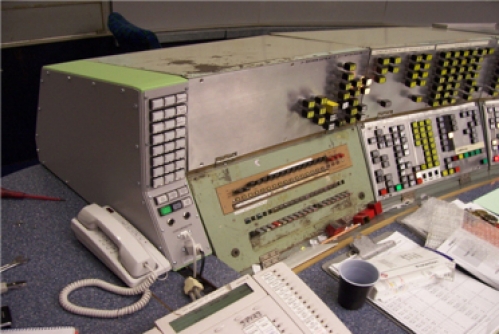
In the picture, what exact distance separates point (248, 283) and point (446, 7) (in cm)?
334

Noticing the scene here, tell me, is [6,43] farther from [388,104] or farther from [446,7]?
[446,7]

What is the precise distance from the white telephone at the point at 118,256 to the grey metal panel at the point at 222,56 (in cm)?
42

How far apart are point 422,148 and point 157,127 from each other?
1.07 metres

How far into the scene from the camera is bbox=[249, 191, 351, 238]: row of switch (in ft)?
3.94

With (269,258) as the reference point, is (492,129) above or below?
above

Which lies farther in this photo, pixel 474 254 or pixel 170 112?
pixel 474 254

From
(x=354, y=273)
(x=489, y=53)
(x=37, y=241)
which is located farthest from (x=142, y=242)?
(x=489, y=53)

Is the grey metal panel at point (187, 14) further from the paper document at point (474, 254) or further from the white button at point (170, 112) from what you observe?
the paper document at point (474, 254)

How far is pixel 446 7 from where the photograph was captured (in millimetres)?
3361

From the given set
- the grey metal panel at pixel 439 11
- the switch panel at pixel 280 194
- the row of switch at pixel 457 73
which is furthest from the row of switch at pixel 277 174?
the grey metal panel at pixel 439 11

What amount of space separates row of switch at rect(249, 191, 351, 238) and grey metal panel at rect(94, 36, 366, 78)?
0.46 metres

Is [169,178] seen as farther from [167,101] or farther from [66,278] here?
[66,278]

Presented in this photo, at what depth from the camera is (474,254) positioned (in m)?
1.19

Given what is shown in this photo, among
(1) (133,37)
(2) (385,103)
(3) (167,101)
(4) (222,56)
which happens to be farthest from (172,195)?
(1) (133,37)
